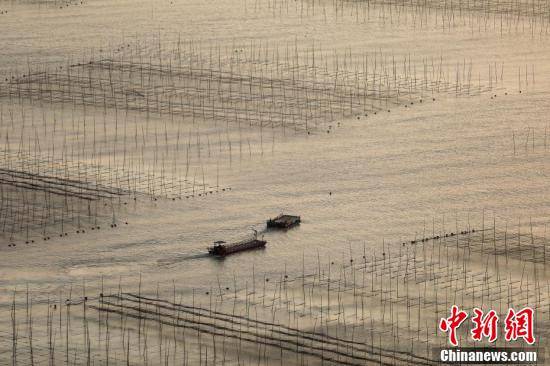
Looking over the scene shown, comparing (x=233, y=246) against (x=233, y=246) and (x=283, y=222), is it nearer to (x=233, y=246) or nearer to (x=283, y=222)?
(x=233, y=246)

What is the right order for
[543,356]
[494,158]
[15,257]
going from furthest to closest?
1. [494,158]
2. [15,257]
3. [543,356]

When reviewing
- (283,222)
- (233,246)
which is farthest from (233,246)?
(283,222)

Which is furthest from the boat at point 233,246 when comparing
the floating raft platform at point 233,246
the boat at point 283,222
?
the boat at point 283,222

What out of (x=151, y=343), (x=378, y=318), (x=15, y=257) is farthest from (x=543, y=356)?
(x=15, y=257)

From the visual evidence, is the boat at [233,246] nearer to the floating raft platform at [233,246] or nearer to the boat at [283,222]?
the floating raft platform at [233,246]

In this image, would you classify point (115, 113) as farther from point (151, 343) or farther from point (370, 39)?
point (151, 343)

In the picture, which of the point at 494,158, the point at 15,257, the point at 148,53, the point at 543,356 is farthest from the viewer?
the point at 148,53
